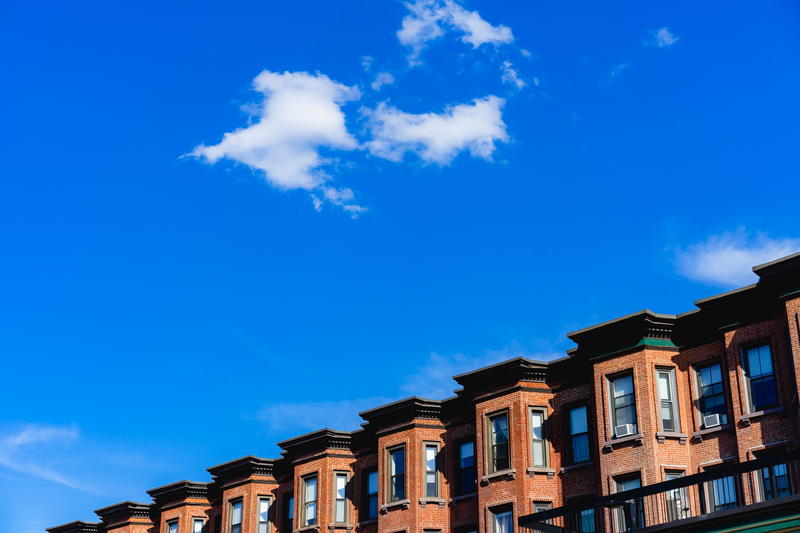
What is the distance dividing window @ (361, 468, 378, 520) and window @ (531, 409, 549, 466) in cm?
848

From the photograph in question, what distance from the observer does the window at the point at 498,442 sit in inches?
1510

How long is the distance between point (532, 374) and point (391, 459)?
7430 mm

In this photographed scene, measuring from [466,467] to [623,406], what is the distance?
25.7 feet

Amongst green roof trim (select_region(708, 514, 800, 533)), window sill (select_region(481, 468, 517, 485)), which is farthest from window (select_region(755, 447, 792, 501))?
window sill (select_region(481, 468, 517, 485))

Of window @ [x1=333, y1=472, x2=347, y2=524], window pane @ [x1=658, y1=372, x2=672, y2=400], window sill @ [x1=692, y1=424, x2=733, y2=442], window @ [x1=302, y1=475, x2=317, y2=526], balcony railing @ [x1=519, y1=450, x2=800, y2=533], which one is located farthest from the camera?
window @ [x1=302, y1=475, x2=317, y2=526]

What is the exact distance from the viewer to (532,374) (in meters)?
38.7

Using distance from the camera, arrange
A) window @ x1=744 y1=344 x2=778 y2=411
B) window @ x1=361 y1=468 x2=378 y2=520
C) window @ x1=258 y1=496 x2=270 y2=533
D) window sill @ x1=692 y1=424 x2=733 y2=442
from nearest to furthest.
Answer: window @ x1=744 y1=344 x2=778 y2=411, window sill @ x1=692 y1=424 x2=733 y2=442, window @ x1=361 y1=468 x2=378 y2=520, window @ x1=258 y1=496 x2=270 y2=533

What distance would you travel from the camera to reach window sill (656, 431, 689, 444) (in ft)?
112

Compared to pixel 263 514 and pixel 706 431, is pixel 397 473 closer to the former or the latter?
pixel 263 514

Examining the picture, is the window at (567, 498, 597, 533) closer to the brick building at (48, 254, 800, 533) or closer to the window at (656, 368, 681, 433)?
the brick building at (48, 254, 800, 533)

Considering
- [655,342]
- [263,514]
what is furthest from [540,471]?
[263,514]

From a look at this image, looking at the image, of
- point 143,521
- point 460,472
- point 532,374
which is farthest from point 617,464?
point 143,521

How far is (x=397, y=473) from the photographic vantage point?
41.8 m

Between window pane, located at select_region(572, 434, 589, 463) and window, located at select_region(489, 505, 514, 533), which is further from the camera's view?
window, located at select_region(489, 505, 514, 533)
